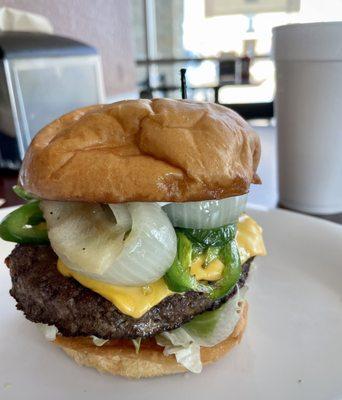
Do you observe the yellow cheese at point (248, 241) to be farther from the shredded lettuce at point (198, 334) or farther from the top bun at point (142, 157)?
the top bun at point (142, 157)

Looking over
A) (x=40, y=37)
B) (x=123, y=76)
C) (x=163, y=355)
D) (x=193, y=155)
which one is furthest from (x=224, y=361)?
(x=123, y=76)

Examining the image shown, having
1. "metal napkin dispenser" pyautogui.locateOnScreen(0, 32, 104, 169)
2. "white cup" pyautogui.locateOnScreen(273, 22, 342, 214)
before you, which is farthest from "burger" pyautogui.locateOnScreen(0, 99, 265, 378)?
"metal napkin dispenser" pyautogui.locateOnScreen(0, 32, 104, 169)

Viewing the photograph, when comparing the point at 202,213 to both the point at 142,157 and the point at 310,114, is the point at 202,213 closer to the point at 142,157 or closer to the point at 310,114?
the point at 142,157

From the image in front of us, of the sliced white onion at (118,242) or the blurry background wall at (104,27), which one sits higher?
the blurry background wall at (104,27)

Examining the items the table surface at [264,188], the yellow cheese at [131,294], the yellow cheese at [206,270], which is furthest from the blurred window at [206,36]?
the yellow cheese at [131,294]

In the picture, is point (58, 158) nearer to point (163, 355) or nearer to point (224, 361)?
point (163, 355)

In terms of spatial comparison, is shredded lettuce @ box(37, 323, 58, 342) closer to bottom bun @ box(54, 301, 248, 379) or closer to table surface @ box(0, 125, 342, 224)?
bottom bun @ box(54, 301, 248, 379)

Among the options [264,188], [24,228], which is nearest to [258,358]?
[24,228]
